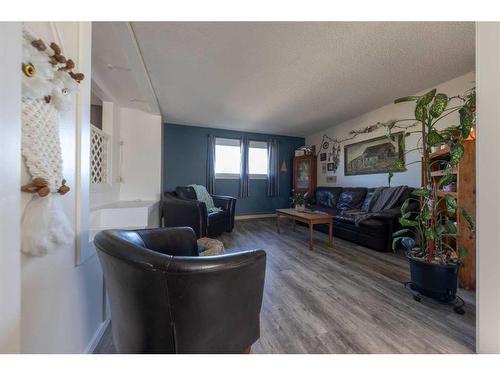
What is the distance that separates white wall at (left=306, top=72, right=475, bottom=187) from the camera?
2.53 meters

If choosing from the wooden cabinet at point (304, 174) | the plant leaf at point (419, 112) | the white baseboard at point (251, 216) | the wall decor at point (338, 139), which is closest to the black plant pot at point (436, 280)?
the plant leaf at point (419, 112)

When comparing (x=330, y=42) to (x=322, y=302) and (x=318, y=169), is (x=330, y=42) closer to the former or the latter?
(x=322, y=302)

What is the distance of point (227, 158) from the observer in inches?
192

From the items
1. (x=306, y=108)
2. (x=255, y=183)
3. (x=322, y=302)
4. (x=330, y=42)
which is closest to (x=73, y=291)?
(x=322, y=302)

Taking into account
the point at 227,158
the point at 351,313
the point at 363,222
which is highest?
the point at 227,158

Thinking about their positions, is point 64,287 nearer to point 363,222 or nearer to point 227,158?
point 363,222

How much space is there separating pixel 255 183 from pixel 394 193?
298 cm

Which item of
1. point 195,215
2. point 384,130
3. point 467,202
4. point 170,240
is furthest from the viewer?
point 384,130

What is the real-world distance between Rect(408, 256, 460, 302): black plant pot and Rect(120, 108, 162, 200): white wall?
347cm

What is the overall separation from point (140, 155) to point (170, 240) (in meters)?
2.54

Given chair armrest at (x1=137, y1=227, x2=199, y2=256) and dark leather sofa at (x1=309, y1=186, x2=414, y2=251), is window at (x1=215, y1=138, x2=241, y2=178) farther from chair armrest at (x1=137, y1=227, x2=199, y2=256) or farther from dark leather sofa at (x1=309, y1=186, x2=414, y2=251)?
chair armrest at (x1=137, y1=227, x2=199, y2=256)

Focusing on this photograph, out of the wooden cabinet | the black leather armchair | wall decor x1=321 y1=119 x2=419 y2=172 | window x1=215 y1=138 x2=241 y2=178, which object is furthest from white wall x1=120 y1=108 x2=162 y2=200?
wall decor x1=321 y1=119 x2=419 y2=172

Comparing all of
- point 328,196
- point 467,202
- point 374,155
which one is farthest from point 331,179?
point 467,202
